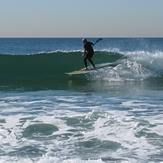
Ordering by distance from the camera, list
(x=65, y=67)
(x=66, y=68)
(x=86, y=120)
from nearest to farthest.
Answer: (x=86, y=120)
(x=66, y=68)
(x=65, y=67)

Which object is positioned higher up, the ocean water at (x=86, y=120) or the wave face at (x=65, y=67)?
the wave face at (x=65, y=67)

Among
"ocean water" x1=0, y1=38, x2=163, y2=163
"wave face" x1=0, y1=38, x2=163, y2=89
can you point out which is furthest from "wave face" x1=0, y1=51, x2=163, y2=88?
"ocean water" x1=0, y1=38, x2=163, y2=163

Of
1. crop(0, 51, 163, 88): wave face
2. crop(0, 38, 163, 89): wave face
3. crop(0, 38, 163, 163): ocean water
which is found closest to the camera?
crop(0, 38, 163, 163): ocean water

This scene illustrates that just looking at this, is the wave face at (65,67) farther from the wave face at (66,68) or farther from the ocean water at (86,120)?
the ocean water at (86,120)

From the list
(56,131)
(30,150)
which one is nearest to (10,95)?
(56,131)

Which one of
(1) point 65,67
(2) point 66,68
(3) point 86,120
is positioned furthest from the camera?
(1) point 65,67

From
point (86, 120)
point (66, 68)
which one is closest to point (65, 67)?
point (66, 68)

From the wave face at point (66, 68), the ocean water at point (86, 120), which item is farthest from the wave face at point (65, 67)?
the ocean water at point (86, 120)

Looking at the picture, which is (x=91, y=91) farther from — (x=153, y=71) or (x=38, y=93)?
(x=153, y=71)

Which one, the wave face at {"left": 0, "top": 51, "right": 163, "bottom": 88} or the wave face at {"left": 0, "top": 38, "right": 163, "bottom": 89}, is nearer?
the wave face at {"left": 0, "top": 38, "right": 163, "bottom": 89}

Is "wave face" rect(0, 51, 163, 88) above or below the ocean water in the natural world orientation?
above

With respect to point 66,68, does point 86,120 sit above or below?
below

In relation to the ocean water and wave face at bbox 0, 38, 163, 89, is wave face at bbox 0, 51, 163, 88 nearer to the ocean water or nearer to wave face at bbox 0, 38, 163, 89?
wave face at bbox 0, 38, 163, 89

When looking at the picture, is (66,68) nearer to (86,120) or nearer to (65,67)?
(65,67)
